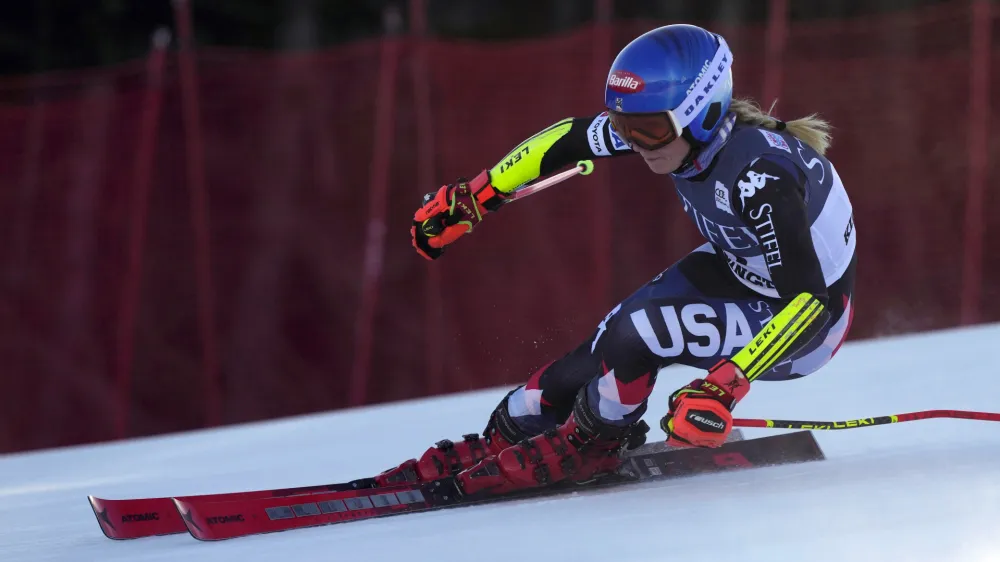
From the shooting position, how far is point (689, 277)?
3596 mm

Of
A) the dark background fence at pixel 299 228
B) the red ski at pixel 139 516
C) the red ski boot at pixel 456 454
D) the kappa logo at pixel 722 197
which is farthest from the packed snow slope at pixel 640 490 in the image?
the dark background fence at pixel 299 228

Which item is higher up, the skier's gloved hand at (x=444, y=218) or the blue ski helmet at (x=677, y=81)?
the blue ski helmet at (x=677, y=81)

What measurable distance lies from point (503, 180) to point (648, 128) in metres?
0.75

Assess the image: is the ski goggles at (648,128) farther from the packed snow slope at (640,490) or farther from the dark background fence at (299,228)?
the dark background fence at (299,228)

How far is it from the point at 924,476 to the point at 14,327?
4.93 metres

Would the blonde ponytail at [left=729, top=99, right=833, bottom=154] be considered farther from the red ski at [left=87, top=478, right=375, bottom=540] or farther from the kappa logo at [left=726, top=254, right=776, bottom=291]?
the red ski at [left=87, top=478, right=375, bottom=540]

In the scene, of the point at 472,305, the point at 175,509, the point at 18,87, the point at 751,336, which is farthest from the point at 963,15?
the point at 175,509

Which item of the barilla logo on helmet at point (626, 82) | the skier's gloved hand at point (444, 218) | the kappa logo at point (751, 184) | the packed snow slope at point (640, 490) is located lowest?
the packed snow slope at point (640, 490)

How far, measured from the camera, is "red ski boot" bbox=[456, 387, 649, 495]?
11.2 ft

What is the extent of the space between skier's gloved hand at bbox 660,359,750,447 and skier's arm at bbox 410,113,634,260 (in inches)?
40.8

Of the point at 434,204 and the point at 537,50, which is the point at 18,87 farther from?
the point at 434,204

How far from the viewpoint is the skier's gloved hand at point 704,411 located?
287 cm

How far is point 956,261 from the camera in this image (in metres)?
7.48

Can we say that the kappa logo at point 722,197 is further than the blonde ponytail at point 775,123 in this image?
No
